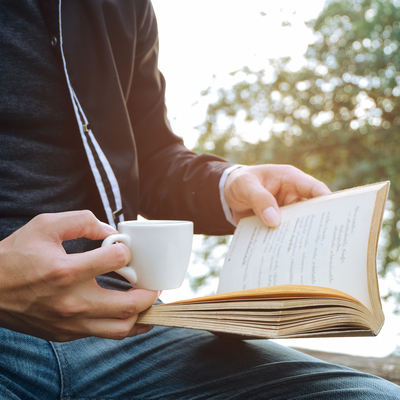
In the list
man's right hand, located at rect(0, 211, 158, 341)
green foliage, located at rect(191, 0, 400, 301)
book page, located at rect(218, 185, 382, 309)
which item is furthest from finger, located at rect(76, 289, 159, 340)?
green foliage, located at rect(191, 0, 400, 301)

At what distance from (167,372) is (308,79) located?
4.11 metres

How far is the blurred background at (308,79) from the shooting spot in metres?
3.69

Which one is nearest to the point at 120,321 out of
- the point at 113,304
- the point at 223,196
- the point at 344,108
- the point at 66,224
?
the point at 113,304

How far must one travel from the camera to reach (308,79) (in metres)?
4.20

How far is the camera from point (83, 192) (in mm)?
859

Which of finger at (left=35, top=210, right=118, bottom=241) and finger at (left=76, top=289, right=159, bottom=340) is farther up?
finger at (left=35, top=210, right=118, bottom=241)

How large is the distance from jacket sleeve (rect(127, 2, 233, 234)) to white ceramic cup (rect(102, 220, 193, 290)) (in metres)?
0.34

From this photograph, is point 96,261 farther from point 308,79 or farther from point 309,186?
point 308,79

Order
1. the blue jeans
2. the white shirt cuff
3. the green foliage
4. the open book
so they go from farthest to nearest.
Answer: the green foliage, the white shirt cuff, the blue jeans, the open book

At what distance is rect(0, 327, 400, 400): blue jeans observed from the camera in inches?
21.8

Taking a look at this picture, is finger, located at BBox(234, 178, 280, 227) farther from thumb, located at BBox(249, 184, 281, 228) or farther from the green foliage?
the green foliage

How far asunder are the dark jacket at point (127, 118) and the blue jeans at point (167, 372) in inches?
11.1

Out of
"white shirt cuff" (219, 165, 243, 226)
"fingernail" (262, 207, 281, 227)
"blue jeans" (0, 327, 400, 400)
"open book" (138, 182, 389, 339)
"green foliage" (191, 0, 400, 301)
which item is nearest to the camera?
"open book" (138, 182, 389, 339)

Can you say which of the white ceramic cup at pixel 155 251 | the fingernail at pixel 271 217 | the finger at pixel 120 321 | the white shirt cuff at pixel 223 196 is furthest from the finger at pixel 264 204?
the finger at pixel 120 321
